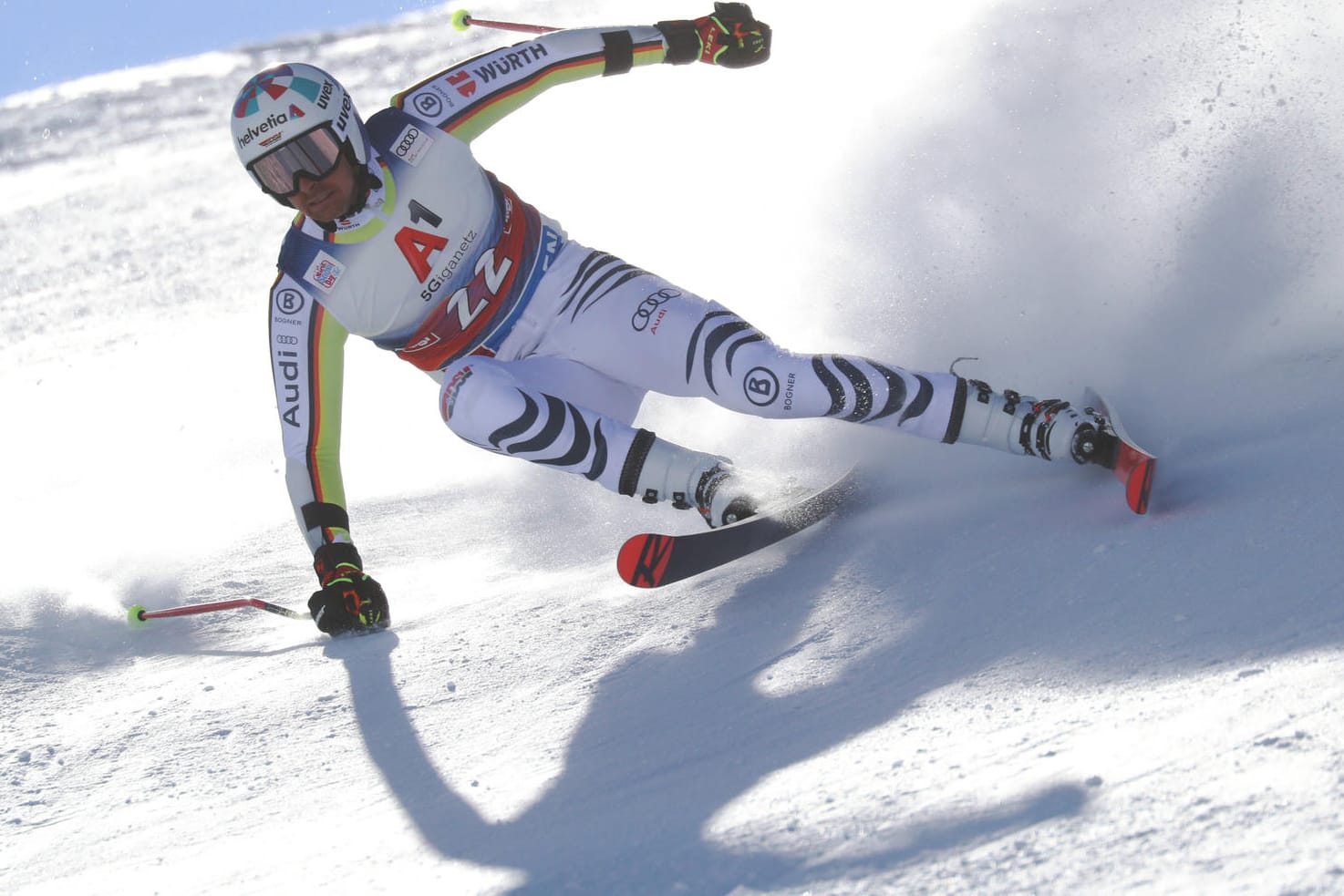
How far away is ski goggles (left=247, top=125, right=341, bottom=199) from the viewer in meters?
3.16

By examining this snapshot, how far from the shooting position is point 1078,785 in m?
1.62

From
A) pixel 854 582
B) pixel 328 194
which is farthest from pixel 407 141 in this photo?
pixel 854 582

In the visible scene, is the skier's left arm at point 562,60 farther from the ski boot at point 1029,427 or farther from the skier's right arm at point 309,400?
the ski boot at point 1029,427

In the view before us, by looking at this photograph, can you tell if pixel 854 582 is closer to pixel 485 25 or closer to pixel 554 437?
pixel 554 437

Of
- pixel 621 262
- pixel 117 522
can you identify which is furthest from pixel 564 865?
pixel 117 522

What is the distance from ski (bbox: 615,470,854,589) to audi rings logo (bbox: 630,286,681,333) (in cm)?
59

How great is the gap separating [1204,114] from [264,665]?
3.58 metres

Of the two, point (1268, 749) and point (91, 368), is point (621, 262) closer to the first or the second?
point (1268, 749)

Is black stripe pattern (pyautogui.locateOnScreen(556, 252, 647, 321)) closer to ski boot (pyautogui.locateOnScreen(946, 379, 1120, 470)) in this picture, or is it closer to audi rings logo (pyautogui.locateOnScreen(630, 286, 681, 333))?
audi rings logo (pyautogui.locateOnScreen(630, 286, 681, 333))

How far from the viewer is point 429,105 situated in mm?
3562

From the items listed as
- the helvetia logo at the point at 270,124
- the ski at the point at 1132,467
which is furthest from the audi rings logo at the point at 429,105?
the ski at the point at 1132,467

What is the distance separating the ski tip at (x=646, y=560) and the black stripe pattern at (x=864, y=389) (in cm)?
53

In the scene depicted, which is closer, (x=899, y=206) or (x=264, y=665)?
(x=264, y=665)

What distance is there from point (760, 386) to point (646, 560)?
51 centimetres
